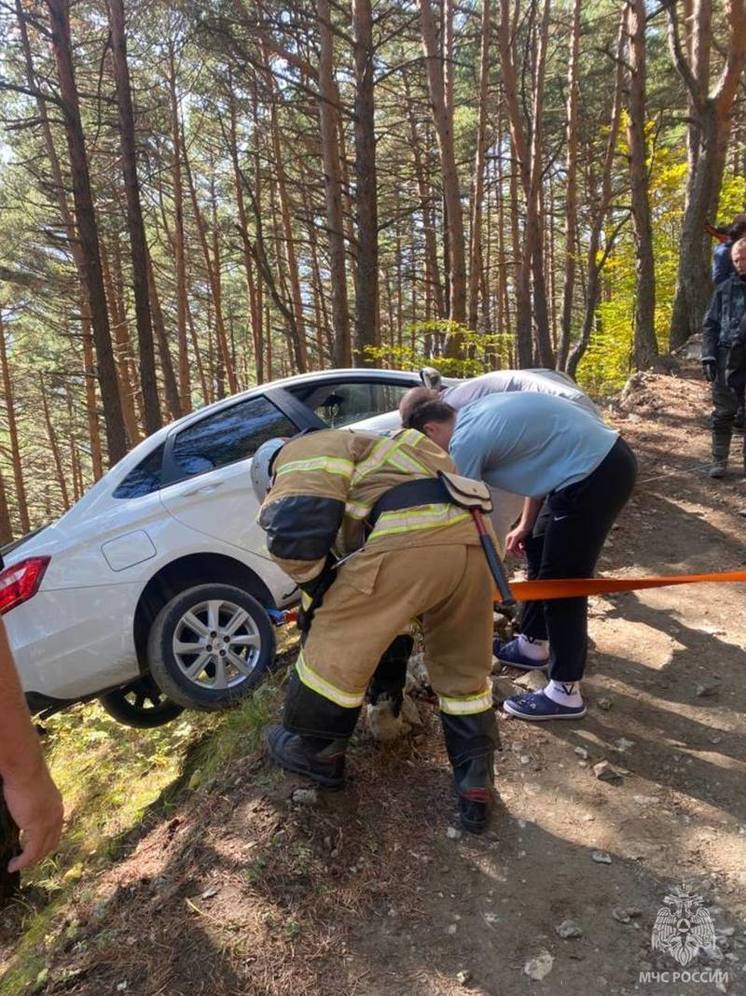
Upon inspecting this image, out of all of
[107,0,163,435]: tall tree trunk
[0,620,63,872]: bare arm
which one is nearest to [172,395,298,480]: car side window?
[0,620,63,872]: bare arm

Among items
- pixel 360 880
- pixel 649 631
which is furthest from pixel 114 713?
pixel 649 631

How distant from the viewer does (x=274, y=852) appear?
2396mm

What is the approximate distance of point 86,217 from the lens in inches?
373

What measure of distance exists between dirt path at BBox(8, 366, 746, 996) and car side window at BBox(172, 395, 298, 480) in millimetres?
1935

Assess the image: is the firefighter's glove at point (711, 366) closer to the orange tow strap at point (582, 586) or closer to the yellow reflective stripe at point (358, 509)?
the orange tow strap at point (582, 586)

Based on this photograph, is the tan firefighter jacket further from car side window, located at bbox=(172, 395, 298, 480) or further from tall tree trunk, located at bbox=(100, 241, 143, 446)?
tall tree trunk, located at bbox=(100, 241, 143, 446)

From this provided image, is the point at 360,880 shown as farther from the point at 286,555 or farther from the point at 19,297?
the point at 19,297

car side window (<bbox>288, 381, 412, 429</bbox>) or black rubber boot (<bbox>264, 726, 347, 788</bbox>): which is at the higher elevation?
car side window (<bbox>288, 381, 412, 429</bbox>)

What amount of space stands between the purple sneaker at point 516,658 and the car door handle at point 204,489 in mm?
1834

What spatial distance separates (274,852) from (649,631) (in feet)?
8.67

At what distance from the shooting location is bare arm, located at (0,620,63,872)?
4.01 feet

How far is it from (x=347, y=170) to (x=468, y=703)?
50.2ft

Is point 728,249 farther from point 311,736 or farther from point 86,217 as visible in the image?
point 86,217

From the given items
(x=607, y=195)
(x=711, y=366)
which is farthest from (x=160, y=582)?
(x=607, y=195)
